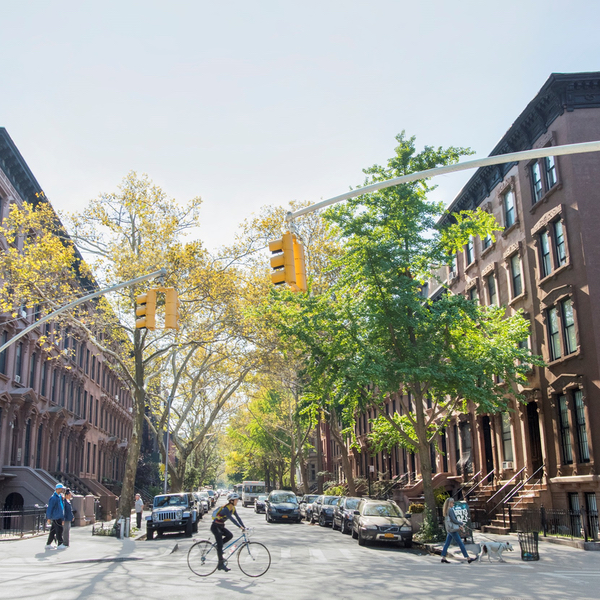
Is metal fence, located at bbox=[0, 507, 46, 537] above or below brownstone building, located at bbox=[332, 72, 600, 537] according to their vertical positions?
below

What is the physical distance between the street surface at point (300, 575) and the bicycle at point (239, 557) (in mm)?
185

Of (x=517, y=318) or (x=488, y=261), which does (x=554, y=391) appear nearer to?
(x=517, y=318)

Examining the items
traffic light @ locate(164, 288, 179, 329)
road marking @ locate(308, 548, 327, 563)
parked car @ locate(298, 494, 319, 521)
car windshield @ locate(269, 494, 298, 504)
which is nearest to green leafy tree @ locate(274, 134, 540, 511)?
road marking @ locate(308, 548, 327, 563)

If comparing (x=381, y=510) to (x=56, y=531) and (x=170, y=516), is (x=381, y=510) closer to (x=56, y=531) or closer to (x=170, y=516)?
(x=170, y=516)

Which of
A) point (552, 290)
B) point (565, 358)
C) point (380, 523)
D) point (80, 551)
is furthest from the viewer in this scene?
point (552, 290)

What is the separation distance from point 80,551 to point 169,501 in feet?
23.5

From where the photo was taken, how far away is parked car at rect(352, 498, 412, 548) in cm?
2088

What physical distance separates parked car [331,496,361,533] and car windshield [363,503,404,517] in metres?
3.82

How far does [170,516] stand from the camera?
24656 millimetres

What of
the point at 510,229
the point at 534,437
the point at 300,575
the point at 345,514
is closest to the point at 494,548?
the point at 300,575

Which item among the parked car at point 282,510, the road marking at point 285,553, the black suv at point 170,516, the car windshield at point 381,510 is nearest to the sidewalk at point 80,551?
the black suv at point 170,516

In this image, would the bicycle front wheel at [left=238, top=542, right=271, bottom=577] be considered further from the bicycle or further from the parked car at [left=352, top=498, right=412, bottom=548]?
the parked car at [left=352, top=498, right=412, bottom=548]

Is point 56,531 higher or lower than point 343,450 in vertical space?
lower

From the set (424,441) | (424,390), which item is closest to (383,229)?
(424,390)
